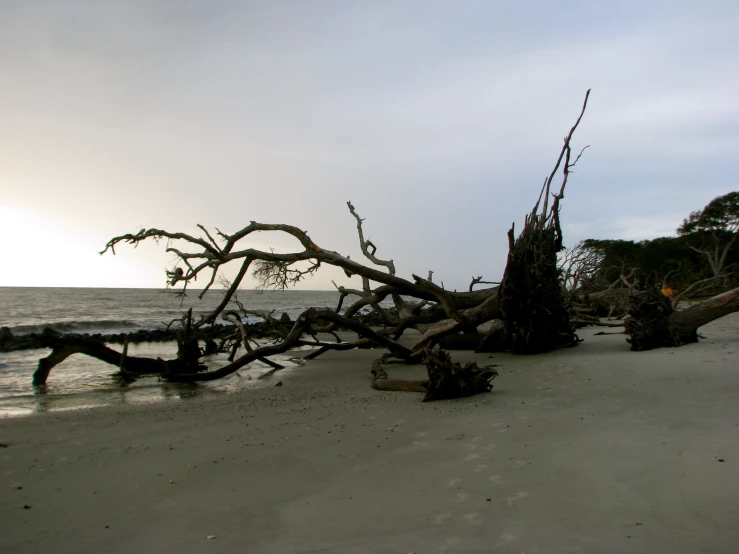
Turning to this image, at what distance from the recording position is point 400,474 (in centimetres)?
392

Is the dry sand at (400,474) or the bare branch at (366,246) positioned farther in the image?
the bare branch at (366,246)

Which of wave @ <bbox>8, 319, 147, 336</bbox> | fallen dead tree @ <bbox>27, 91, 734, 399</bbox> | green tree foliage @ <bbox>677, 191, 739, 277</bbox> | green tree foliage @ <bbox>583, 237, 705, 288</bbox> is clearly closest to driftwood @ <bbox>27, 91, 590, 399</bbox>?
fallen dead tree @ <bbox>27, 91, 734, 399</bbox>

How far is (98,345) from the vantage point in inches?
387

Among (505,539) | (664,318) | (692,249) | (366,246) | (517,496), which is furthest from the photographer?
(692,249)

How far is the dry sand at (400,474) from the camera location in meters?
2.92

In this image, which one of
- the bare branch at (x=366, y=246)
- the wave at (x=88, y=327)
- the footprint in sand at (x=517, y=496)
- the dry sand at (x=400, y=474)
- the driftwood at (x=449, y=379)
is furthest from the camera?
the wave at (x=88, y=327)

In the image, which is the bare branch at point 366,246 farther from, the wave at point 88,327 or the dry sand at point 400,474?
the wave at point 88,327

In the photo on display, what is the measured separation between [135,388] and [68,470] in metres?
5.33

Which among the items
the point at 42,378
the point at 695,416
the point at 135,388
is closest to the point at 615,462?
the point at 695,416

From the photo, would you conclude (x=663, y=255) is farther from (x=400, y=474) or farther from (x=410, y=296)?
(x=400, y=474)

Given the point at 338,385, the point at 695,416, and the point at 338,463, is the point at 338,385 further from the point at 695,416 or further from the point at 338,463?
the point at 695,416

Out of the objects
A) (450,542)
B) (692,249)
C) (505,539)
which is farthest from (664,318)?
(692,249)

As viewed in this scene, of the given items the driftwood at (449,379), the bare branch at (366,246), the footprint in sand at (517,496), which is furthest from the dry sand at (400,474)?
the bare branch at (366,246)

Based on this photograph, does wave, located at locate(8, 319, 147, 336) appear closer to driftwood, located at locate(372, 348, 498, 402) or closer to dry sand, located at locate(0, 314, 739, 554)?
dry sand, located at locate(0, 314, 739, 554)
